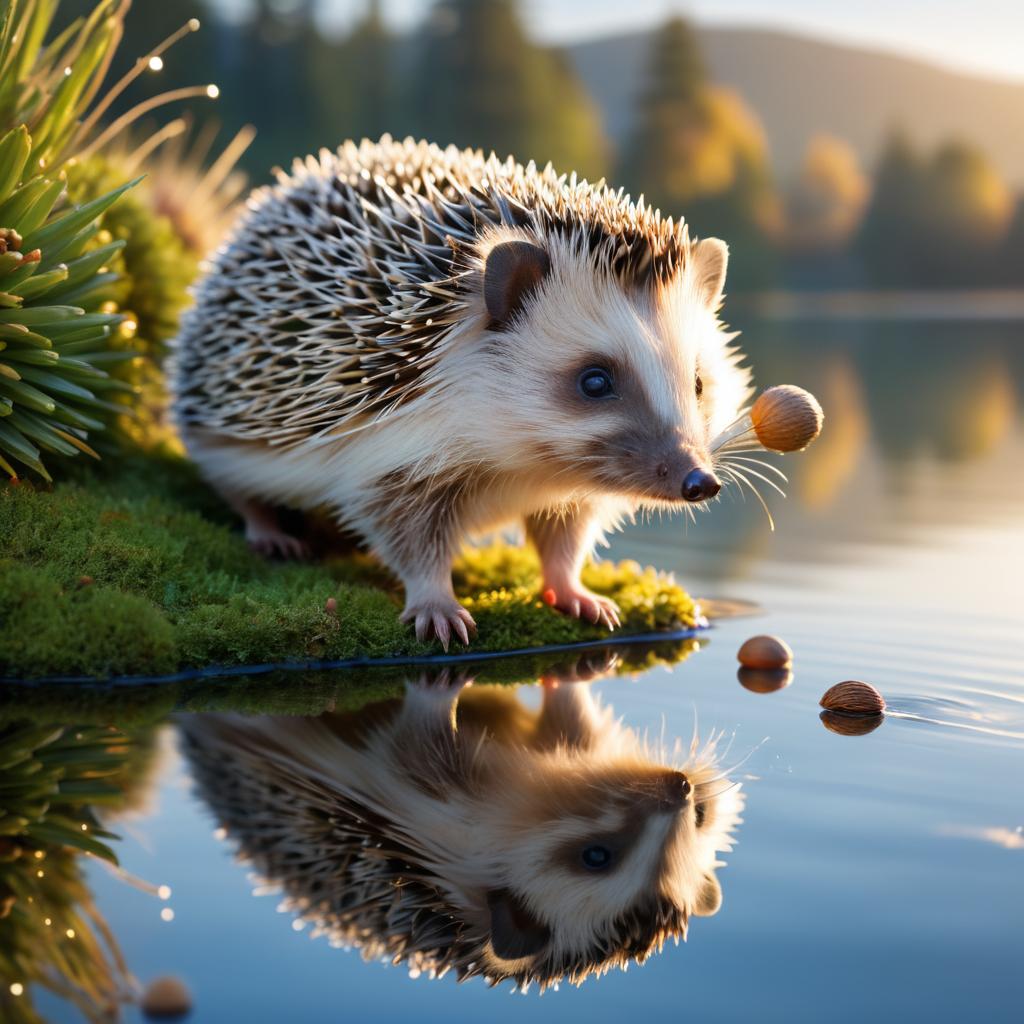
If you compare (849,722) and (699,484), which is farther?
(699,484)

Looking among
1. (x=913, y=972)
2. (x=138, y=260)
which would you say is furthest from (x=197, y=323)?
(x=913, y=972)

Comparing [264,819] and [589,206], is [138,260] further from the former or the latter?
[264,819]

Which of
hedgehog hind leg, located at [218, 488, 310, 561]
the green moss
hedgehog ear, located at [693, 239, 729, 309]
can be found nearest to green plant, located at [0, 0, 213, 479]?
the green moss

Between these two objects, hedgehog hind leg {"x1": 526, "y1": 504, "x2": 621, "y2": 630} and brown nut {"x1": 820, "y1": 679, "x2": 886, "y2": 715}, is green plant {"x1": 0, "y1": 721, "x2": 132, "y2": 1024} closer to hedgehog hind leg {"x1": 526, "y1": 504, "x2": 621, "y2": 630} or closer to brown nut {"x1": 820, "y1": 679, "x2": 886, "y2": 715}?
hedgehog hind leg {"x1": 526, "y1": 504, "x2": 621, "y2": 630}


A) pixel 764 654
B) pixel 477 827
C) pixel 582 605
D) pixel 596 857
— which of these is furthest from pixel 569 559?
pixel 596 857

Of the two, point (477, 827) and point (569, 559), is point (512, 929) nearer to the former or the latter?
point (477, 827)

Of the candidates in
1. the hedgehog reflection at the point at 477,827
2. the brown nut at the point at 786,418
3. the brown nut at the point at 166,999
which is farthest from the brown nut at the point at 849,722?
the brown nut at the point at 166,999
